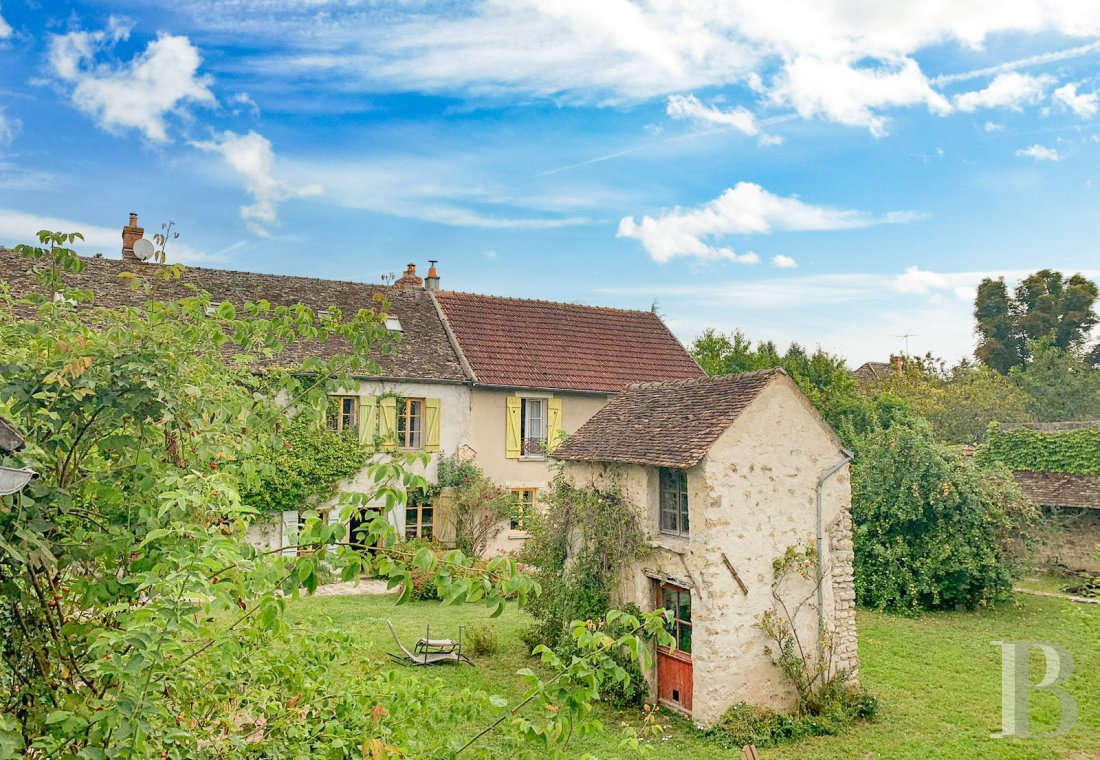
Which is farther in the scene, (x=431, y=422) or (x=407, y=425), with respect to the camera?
(x=431, y=422)

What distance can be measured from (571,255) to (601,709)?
1771cm

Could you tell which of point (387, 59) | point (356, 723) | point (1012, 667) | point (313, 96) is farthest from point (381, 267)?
point (356, 723)

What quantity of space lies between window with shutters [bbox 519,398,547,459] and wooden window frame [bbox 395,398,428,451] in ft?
9.94

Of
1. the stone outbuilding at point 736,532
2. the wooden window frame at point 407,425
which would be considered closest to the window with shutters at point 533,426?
the wooden window frame at point 407,425

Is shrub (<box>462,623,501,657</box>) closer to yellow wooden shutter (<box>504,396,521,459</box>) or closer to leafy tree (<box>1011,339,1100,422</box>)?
yellow wooden shutter (<box>504,396,521,459</box>)

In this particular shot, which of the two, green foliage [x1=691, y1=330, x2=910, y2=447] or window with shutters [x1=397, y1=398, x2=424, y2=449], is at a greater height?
green foliage [x1=691, y1=330, x2=910, y2=447]

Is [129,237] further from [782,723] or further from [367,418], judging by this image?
[782,723]

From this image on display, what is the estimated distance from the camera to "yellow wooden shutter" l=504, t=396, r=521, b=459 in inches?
915

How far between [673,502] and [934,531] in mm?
10077

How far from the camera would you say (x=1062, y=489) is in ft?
70.4

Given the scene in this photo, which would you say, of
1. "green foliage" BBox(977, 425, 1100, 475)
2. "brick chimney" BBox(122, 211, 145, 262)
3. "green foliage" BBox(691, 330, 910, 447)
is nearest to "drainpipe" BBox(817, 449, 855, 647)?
"green foliage" BBox(977, 425, 1100, 475)

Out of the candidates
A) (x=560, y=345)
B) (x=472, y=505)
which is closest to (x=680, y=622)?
(x=472, y=505)

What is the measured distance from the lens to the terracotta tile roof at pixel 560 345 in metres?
23.9

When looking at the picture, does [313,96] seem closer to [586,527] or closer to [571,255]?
[586,527]
